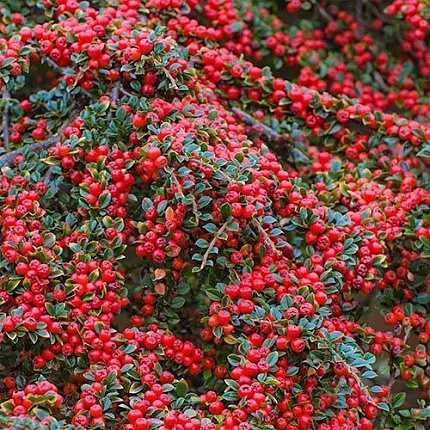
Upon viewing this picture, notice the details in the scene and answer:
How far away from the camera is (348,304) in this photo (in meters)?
1.66

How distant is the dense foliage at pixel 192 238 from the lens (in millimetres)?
1439

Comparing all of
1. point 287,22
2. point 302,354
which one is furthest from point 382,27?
point 302,354

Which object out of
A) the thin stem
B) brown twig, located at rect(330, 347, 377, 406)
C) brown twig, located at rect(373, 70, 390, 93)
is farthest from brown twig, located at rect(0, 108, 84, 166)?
brown twig, located at rect(373, 70, 390, 93)

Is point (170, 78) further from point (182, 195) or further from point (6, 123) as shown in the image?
point (6, 123)

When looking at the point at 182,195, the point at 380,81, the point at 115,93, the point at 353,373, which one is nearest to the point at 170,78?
the point at 115,93

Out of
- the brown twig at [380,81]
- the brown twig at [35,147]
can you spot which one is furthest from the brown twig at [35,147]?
the brown twig at [380,81]

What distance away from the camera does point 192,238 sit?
1.57m

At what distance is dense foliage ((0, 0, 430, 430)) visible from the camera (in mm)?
1439

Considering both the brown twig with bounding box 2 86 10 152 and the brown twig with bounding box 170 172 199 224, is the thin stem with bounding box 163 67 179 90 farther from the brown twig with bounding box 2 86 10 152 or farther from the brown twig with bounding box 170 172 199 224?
the brown twig with bounding box 2 86 10 152

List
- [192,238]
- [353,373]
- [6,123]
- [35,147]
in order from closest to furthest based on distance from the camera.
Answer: [353,373], [192,238], [35,147], [6,123]

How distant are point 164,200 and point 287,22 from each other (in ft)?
3.41

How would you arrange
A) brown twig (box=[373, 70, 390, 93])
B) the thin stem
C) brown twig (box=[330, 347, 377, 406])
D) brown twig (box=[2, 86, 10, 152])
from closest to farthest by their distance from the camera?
brown twig (box=[330, 347, 377, 406]) → the thin stem → brown twig (box=[2, 86, 10, 152]) → brown twig (box=[373, 70, 390, 93])

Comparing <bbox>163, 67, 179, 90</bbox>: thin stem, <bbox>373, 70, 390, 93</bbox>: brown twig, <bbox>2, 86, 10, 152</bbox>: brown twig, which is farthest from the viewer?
<bbox>373, 70, 390, 93</bbox>: brown twig

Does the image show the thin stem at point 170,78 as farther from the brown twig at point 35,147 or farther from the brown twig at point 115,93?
the brown twig at point 35,147
